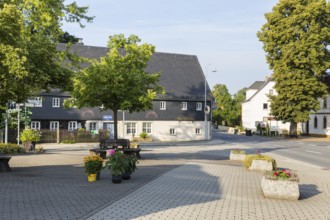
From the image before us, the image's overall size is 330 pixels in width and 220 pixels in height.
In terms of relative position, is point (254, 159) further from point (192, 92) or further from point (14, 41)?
point (192, 92)

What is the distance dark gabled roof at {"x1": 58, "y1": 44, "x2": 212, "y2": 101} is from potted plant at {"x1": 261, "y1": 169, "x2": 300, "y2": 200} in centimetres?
3859

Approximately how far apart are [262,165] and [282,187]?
7138 millimetres

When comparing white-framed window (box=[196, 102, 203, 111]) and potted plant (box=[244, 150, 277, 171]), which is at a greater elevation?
white-framed window (box=[196, 102, 203, 111])

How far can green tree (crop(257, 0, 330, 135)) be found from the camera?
52844mm

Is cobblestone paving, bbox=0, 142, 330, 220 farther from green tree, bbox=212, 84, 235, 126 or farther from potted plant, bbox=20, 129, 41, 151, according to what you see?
green tree, bbox=212, 84, 235, 126

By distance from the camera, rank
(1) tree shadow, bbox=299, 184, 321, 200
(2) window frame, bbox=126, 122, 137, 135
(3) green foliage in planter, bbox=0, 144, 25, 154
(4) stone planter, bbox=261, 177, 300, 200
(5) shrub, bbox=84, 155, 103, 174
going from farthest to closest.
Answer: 1. (2) window frame, bbox=126, 122, 137, 135
2. (3) green foliage in planter, bbox=0, 144, 25, 154
3. (5) shrub, bbox=84, 155, 103, 174
4. (1) tree shadow, bbox=299, 184, 321, 200
5. (4) stone planter, bbox=261, 177, 300, 200

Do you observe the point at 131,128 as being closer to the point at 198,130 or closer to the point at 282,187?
the point at 198,130

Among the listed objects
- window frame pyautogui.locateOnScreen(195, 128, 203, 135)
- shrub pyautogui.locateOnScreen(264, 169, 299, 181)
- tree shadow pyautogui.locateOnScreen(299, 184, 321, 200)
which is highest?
window frame pyautogui.locateOnScreen(195, 128, 203, 135)

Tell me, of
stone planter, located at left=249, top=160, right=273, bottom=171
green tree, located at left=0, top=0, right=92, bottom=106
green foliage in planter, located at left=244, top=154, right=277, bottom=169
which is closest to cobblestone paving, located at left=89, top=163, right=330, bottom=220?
stone planter, located at left=249, top=160, right=273, bottom=171

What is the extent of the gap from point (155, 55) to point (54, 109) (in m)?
15.7

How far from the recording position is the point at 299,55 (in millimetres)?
52875

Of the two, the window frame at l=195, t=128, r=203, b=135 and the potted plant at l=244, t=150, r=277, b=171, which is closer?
the potted plant at l=244, t=150, r=277, b=171

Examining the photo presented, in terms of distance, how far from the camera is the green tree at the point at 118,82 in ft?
78.0

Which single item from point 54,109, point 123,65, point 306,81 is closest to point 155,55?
point 54,109
